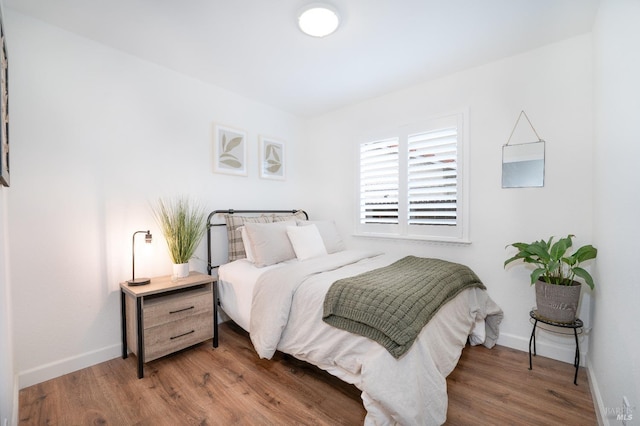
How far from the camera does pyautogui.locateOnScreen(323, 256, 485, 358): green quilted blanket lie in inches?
55.1

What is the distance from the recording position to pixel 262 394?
1.81 meters

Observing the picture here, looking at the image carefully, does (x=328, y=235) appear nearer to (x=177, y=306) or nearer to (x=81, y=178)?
(x=177, y=306)

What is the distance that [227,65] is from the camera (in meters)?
2.55

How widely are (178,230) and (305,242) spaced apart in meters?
1.14

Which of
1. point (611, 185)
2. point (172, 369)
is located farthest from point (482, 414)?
point (172, 369)

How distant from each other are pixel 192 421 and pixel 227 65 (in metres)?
2.74

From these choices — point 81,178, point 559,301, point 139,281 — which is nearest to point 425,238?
point 559,301

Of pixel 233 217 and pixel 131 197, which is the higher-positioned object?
pixel 131 197

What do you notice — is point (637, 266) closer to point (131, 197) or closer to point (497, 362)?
point (497, 362)

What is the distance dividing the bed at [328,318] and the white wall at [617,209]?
722 mm

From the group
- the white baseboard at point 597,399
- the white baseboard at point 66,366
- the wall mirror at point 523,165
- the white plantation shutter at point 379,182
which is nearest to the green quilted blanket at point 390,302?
the white baseboard at point 597,399

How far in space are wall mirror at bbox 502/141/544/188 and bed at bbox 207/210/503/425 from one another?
3.20ft

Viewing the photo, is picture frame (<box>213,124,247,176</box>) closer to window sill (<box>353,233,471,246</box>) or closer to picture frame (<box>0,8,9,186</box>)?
picture frame (<box>0,8,9,186</box>)

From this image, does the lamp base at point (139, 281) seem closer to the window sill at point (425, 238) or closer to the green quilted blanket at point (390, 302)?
the green quilted blanket at point (390, 302)
